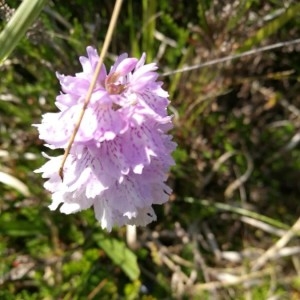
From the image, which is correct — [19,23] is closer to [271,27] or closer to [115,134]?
[115,134]

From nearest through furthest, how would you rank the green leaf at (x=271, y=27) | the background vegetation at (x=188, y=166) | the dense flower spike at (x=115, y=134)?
the dense flower spike at (x=115, y=134)
the green leaf at (x=271, y=27)
the background vegetation at (x=188, y=166)

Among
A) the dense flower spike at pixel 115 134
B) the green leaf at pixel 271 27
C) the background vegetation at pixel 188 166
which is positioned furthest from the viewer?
the background vegetation at pixel 188 166

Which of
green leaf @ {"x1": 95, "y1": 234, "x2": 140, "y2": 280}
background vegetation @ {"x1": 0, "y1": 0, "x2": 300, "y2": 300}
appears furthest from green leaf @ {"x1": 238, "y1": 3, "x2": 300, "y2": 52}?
green leaf @ {"x1": 95, "y1": 234, "x2": 140, "y2": 280}

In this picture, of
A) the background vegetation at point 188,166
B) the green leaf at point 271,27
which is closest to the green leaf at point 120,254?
the background vegetation at point 188,166

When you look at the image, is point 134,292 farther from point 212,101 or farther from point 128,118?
point 128,118

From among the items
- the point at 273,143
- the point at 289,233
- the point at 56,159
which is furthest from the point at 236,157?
the point at 56,159

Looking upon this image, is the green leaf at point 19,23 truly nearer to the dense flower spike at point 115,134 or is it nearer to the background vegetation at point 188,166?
the dense flower spike at point 115,134
